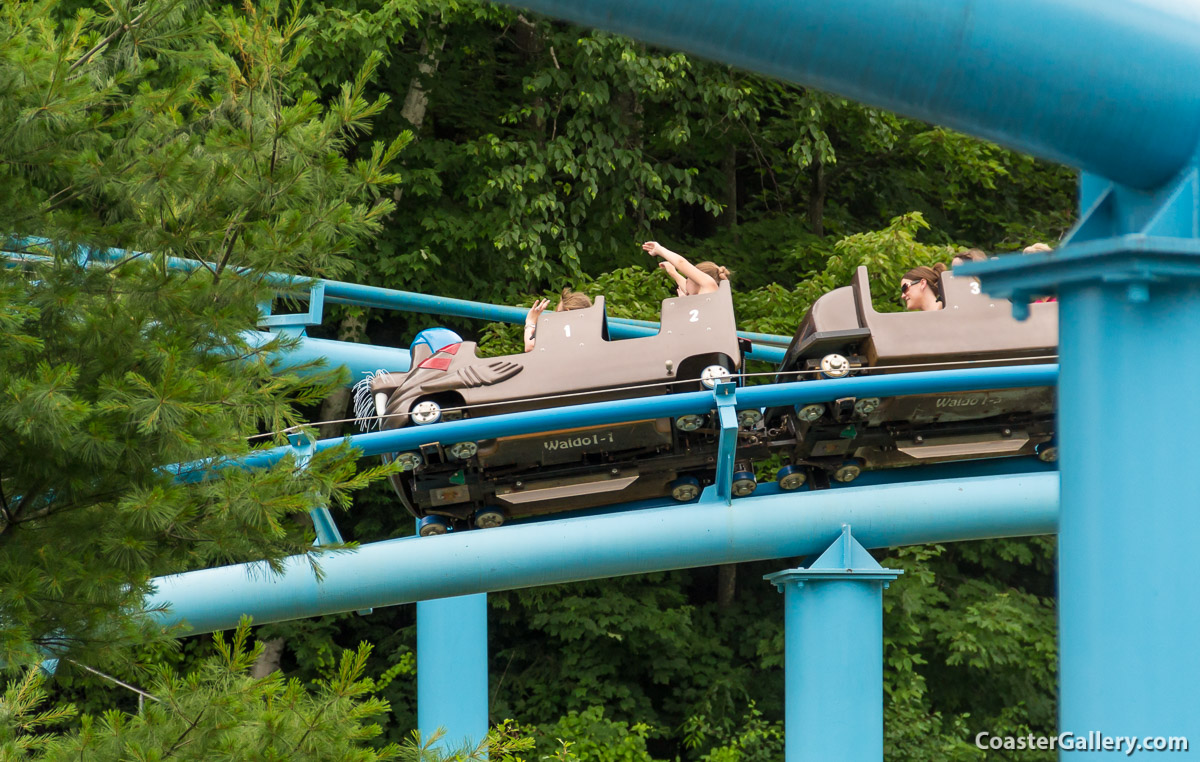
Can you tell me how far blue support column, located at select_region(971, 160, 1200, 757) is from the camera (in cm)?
154

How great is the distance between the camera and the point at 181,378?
302cm

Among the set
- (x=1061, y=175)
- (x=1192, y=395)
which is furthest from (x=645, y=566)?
(x=1061, y=175)

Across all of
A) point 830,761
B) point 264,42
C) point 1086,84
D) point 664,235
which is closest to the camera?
point 1086,84

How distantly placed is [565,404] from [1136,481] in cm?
494

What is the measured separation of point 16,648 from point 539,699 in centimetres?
869

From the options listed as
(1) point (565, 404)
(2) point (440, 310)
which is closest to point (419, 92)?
(2) point (440, 310)

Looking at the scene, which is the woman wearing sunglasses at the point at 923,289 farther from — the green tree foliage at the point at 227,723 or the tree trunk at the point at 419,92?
the tree trunk at the point at 419,92

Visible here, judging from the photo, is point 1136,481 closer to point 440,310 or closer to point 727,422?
point 727,422

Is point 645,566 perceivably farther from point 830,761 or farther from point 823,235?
point 823,235

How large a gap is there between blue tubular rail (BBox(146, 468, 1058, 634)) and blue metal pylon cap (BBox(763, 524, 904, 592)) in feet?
0.27

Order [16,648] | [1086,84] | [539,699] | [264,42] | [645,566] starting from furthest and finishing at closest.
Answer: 1. [539,699]
2. [645,566]
3. [264,42]
4. [16,648]
5. [1086,84]

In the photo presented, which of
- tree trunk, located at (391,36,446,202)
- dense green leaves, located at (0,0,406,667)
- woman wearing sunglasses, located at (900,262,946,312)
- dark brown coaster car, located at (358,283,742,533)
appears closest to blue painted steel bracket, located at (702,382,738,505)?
dark brown coaster car, located at (358,283,742,533)

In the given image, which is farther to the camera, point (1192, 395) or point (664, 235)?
point (664, 235)

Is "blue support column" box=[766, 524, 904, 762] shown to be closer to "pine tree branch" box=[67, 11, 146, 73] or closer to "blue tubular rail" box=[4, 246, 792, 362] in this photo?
"blue tubular rail" box=[4, 246, 792, 362]
